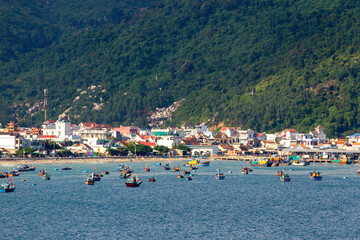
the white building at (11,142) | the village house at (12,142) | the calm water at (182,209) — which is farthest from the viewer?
the white building at (11,142)

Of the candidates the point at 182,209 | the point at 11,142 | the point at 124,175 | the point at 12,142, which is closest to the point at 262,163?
the point at 124,175

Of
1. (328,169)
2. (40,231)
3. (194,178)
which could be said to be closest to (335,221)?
(40,231)

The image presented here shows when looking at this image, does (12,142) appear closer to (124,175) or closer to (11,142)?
(11,142)

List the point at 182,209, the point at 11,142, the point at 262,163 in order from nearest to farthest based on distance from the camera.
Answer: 1. the point at 182,209
2. the point at 262,163
3. the point at 11,142

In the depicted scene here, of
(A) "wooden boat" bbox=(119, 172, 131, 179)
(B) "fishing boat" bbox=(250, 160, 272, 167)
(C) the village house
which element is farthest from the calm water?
(C) the village house

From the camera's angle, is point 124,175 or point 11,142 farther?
point 11,142

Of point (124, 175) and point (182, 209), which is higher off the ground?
point (124, 175)

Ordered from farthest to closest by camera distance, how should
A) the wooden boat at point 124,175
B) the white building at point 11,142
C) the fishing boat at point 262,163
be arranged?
1. the white building at point 11,142
2. the fishing boat at point 262,163
3. the wooden boat at point 124,175

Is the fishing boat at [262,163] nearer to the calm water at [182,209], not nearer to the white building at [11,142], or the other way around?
the calm water at [182,209]

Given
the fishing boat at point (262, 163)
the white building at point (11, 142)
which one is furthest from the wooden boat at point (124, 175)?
the white building at point (11, 142)

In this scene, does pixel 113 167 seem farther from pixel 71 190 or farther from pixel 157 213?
pixel 157 213
